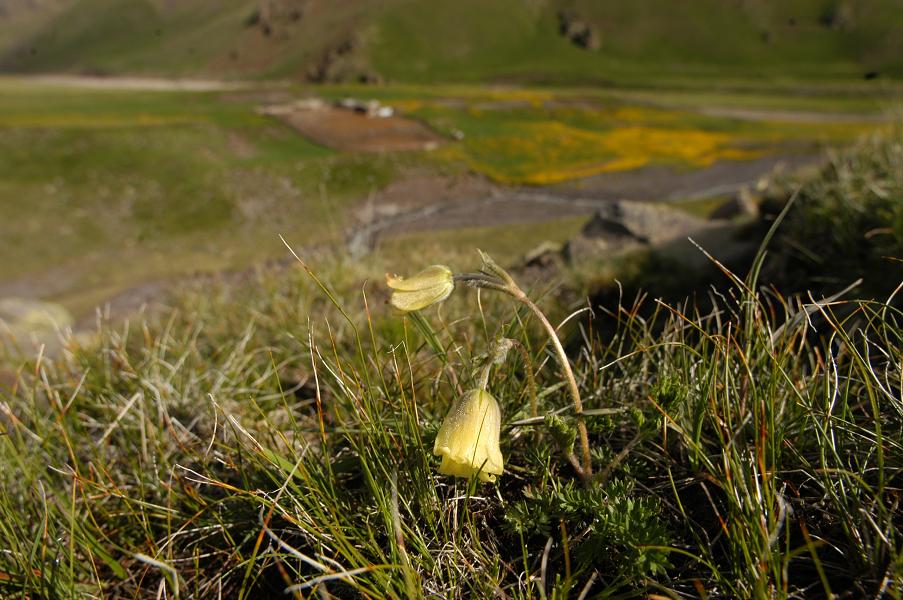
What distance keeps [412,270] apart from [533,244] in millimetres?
1721

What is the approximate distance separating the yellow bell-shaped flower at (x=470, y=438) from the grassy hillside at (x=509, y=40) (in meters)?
46.4

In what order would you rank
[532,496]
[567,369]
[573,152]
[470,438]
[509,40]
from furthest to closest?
[509,40] < [573,152] < [532,496] < [567,369] < [470,438]

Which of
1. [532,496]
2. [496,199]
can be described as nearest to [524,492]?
[532,496]

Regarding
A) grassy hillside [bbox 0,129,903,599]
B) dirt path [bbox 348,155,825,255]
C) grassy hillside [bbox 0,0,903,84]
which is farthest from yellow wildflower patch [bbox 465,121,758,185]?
grassy hillside [bbox 0,0,903,84]

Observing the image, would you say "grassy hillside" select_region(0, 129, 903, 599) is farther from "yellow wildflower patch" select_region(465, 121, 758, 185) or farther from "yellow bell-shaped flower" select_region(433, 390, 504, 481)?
"yellow wildflower patch" select_region(465, 121, 758, 185)

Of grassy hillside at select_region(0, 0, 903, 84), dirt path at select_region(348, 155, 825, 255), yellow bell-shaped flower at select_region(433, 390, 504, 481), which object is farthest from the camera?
grassy hillside at select_region(0, 0, 903, 84)

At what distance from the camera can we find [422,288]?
1.43 m

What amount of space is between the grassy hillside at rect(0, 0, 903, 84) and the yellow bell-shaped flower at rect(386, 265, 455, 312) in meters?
46.2

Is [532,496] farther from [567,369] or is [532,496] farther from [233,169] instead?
[233,169]

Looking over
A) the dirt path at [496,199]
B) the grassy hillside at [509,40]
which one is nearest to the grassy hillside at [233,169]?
the dirt path at [496,199]

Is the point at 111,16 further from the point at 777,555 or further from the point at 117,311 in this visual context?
the point at 777,555

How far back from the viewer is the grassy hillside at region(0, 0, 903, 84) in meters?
49.0

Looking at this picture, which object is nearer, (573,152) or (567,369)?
(567,369)

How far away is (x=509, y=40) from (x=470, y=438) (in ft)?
214
